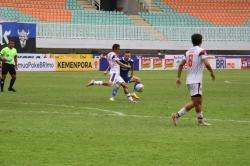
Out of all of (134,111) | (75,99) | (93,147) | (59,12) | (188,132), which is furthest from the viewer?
(59,12)

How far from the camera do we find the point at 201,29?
60750 millimetres

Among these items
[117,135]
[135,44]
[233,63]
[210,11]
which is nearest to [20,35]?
[135,44]

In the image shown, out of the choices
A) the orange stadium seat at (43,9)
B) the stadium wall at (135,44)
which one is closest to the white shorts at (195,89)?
the stadium wall at (135,44)

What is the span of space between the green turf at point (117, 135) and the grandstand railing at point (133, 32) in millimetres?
34801

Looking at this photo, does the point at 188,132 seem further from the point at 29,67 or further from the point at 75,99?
the point at 29,67

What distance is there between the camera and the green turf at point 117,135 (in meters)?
9.70

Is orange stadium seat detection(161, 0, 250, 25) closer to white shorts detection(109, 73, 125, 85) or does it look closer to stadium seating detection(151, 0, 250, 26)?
stadium seating detection(151, 0, 250, 26)

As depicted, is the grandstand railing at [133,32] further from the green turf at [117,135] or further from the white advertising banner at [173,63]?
the green turf at [117,135]

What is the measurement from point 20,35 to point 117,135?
123 ft

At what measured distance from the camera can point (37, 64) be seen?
1935 inches

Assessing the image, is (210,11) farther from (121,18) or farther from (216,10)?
(121,18)

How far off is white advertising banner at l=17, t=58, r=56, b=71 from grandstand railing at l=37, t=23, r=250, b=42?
227 inches

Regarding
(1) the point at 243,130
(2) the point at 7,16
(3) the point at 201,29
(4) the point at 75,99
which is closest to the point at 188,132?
(1) the point at 243,130

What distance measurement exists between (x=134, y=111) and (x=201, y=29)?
43.5m
